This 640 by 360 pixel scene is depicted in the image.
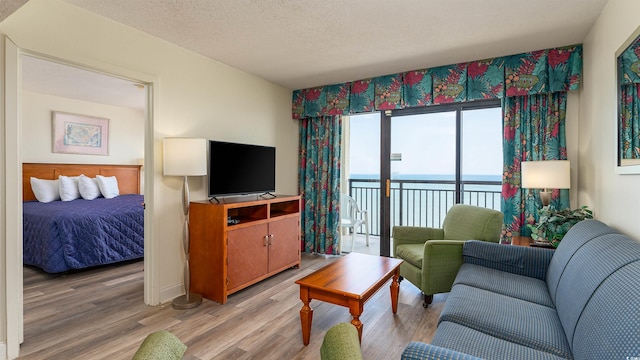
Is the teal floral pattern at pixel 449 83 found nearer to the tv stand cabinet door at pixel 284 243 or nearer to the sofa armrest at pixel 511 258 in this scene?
the sofa armrest at pixel 511 258

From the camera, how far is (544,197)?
9.10 ft

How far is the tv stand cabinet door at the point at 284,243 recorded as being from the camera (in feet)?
11.3

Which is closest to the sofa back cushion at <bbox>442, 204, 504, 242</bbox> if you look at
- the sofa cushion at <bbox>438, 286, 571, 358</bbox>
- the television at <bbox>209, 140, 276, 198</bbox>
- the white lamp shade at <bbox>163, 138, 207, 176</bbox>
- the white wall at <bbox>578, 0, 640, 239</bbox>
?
the white wall at <bbox>578, 0, 640, 239</bbox>

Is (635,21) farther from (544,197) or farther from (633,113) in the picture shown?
(544,197)

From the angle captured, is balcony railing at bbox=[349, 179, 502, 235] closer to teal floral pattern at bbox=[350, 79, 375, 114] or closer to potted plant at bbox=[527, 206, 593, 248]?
teal floral pattern at bbox=[350, 79, 375, 114]

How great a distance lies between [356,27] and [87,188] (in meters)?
4.68

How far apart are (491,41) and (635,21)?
1194 millimetres

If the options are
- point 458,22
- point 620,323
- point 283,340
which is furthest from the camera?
point 458,22

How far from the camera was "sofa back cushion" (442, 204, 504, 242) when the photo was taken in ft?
9.35

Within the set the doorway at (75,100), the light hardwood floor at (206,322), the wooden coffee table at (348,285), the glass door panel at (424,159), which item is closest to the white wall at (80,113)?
the doorway at (75,100)

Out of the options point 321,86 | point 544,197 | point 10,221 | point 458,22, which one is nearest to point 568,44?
point 458,22

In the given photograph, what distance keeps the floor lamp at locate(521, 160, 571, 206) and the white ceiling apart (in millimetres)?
1103

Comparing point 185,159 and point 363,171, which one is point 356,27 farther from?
point 363,171

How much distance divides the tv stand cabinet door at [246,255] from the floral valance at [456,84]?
1.97 metres
